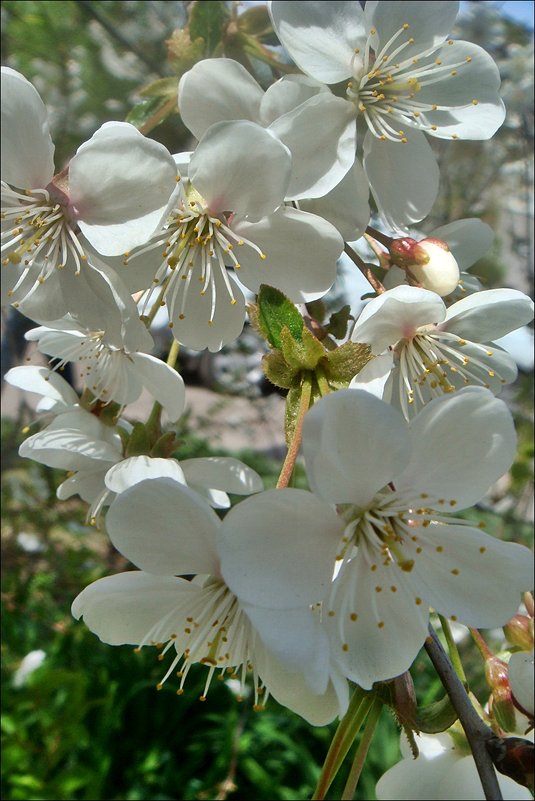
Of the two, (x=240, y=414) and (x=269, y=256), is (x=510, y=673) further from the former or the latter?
(x=240, y=414)

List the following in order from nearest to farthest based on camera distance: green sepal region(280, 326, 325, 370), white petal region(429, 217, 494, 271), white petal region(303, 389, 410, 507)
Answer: white petal region(303, 389, 410, 507) → green sepal region(280, 326, 325, 370) → white petal region(429, 217, 494, 271)

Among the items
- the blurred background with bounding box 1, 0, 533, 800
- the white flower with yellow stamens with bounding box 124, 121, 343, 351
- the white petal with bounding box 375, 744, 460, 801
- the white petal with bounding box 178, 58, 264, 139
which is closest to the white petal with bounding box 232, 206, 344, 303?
the white flower with yellow stamens with bounding box 124, 121, 343, 351

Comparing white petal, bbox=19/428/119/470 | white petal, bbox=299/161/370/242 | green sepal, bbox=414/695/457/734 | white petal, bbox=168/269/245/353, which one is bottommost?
white petal, bbox=19/428/119/470

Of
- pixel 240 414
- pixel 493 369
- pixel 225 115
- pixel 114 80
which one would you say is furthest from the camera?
pixel 240 414

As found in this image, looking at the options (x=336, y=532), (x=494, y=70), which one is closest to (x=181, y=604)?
(x=336, y=532)

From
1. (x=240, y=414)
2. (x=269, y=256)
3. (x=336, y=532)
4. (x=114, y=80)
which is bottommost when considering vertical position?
(x=240, y=414)

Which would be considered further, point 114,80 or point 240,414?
point 240,414

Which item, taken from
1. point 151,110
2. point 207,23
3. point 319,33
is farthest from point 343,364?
point 207,23

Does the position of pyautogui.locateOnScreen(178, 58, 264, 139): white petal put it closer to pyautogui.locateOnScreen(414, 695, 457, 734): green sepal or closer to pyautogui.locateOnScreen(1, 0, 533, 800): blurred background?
pyautogui.locateOnScreen(414, 695, 457, 734): green sepal
